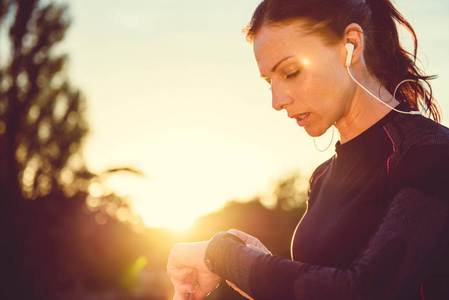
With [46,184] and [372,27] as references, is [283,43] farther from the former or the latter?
[46,184]

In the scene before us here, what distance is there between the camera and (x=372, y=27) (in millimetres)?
1881

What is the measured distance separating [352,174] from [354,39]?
550 millimetres

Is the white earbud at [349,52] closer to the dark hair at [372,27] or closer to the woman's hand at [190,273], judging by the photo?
the dark hair at [372,27]

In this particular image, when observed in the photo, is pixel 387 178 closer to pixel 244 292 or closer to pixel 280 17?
pixel 244 292

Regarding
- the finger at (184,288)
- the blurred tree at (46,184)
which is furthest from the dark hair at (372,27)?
the blurred tree at (46,184)

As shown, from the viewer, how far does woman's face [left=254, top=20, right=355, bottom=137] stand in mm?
1684

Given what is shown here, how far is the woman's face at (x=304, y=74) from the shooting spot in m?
1.68

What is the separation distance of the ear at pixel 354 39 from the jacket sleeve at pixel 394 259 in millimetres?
597

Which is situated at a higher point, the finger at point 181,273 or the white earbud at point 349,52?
the white earbud at point 349,52

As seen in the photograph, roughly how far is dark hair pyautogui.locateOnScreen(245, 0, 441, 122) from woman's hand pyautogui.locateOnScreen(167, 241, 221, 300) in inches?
38.2

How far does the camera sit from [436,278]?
1.40 m

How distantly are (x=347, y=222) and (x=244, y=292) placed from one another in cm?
47

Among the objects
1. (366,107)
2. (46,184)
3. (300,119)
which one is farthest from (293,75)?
(46,184)

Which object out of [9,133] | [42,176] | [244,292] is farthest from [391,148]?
[42,176]
